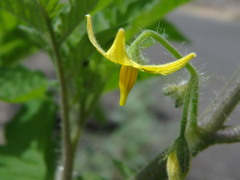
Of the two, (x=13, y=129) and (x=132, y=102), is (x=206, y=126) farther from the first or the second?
(x=132, y=102)

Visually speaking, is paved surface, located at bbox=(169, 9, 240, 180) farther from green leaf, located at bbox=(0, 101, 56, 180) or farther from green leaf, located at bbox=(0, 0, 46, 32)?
green leaf, located at bbox=(0, 101, 56, 180)

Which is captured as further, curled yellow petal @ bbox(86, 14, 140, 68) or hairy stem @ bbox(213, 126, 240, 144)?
hairy stem @ bbox(213, 126, 240, 144)

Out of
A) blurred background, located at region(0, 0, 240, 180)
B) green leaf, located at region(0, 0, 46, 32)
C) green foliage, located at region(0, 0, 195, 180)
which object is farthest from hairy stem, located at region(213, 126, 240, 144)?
blurred background, located at region(0, 0, 240, 180)

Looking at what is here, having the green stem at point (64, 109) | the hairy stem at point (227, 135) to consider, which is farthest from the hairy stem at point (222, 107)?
the green stem at point (64, 109)

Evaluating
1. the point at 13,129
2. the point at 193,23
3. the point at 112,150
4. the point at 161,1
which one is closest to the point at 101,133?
the point at 112,150

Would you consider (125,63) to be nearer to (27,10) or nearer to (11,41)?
(27,10)

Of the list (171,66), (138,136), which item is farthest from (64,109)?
(138,136)
